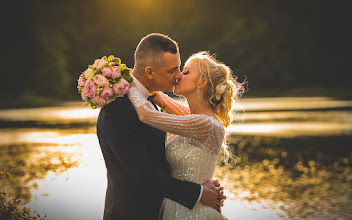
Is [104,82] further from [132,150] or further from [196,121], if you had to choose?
[196,121]

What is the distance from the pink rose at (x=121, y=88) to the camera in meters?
3.04

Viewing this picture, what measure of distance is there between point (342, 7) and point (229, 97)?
8703 centimetres

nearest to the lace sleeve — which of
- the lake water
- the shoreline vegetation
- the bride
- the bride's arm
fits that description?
the bride

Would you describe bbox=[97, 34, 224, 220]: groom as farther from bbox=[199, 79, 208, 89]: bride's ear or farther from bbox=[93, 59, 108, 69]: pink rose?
bbox=[199, 79, 208, 89]: bride's ear

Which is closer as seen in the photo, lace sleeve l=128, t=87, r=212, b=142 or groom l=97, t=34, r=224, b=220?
groom l=97, t=34, r=224, b=220

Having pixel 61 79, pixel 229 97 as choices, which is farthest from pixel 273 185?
pixel 61 79

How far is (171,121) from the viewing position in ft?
11.0

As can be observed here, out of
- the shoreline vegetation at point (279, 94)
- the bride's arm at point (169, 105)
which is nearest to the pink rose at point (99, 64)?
the bride's arm at point (169, 105)

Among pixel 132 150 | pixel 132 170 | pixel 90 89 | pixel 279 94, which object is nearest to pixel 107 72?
pixel 90 89

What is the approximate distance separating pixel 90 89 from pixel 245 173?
8.14 m

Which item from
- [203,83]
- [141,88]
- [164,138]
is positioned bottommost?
[164,138]

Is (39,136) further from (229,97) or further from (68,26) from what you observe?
(68,26)

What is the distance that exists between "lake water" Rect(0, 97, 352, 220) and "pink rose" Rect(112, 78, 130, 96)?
2.83 m

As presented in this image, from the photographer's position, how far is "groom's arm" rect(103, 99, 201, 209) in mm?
2875
